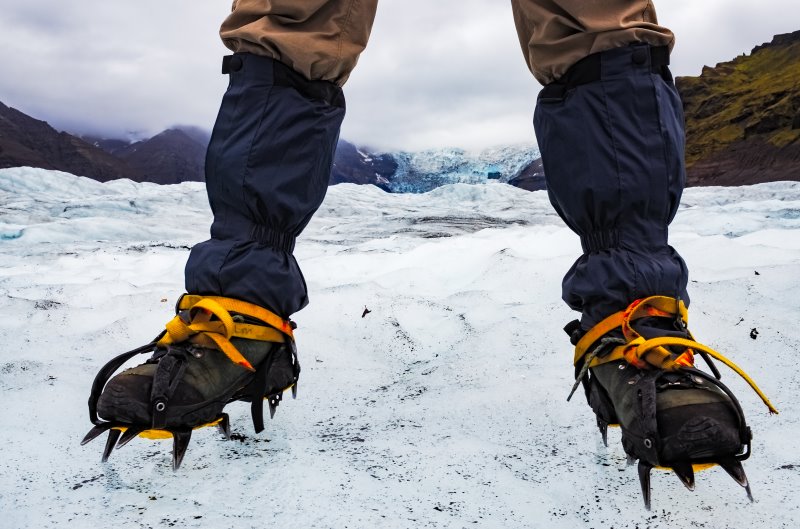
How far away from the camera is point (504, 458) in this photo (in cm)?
92

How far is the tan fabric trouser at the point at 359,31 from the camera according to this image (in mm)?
871

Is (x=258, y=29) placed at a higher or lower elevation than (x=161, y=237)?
higher

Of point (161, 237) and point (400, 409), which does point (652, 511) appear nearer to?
point (400, 409)

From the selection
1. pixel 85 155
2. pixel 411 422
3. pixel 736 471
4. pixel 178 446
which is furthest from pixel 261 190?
pixel 85 155

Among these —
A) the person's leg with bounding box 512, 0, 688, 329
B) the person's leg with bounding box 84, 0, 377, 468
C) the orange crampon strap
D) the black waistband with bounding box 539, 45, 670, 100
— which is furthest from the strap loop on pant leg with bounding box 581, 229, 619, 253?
the person's leg with bounding box 84, 0, 377, 468

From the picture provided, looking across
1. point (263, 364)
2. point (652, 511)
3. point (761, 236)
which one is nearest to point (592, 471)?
point (652, 511)

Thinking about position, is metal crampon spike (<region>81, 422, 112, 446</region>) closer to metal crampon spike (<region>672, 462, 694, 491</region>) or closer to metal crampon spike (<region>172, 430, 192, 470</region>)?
metal crampon spike (<region>172, 430, 192, 470</region>)

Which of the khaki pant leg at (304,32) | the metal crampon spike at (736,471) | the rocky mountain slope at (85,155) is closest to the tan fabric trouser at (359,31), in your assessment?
the khaki pant leg at (304,32)

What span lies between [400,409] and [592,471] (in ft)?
1.44

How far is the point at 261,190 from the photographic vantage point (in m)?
0.94

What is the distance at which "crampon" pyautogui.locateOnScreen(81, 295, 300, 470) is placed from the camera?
73cm

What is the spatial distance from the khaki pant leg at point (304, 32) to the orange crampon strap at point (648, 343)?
0.70 metres

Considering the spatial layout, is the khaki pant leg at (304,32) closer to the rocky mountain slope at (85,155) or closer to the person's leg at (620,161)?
the person's leg at (620,161)

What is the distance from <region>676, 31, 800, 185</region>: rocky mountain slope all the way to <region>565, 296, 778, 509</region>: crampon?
20.9m
